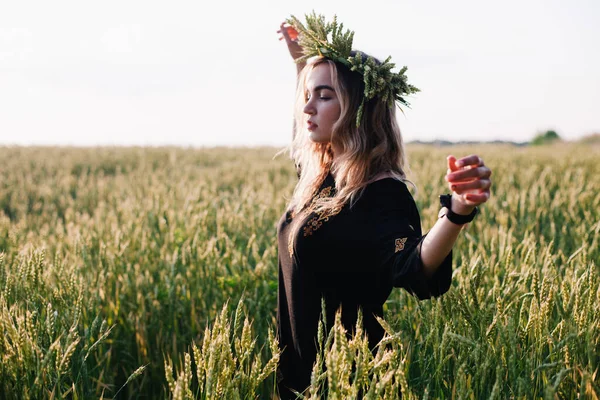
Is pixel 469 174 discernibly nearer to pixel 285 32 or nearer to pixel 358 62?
pixel 358 62

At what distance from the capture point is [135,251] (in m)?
3.51

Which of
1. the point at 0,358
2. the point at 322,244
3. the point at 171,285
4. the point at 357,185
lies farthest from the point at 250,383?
the point at 171,285

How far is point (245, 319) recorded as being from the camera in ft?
6.63

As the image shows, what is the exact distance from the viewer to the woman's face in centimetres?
193

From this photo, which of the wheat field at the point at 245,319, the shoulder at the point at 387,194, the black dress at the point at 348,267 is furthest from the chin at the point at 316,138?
the wheat field at the point at 245,319

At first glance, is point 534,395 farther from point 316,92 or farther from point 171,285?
point 171,285

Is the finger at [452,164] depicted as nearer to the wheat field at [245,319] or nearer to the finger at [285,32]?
the wheat field at [245,319]

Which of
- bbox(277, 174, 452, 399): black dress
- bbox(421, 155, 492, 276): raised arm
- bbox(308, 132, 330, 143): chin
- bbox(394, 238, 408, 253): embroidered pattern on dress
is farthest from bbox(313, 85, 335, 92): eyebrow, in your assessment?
bbox(421, 155, 492, 276): raised arm

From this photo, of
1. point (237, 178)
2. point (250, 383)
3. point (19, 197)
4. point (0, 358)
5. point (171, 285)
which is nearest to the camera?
point (250, 383)

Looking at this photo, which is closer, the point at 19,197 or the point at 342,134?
the point at 342,134

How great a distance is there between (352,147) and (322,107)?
19cm

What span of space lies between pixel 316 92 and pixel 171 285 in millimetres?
1497

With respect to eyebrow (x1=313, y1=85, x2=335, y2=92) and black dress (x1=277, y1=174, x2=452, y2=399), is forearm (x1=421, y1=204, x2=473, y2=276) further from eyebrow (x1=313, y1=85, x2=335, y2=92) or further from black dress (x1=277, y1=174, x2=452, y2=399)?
eyebrow (x1=313, y1=85, x2=335, y2=92)

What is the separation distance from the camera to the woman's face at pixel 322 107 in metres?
1.93
